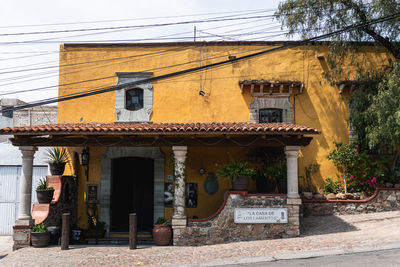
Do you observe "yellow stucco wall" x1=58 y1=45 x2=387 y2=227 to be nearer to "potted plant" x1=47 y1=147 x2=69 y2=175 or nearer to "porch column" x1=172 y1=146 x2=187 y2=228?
"potted plant" x1=47 y1=147 x2=69 y2=175

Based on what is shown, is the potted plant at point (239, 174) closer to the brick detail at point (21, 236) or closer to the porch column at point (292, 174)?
the porch column at point (292, 174)

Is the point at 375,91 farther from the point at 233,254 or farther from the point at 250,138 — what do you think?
the point at 233,254

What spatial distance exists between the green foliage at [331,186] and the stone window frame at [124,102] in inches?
258

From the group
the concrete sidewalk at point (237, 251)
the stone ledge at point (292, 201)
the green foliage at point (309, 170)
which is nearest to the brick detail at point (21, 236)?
the concrete sidewalk at point (237, 251)

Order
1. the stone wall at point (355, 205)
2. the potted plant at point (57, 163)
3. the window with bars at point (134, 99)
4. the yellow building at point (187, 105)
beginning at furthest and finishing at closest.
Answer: the window with bars at point (134, 99), the yellow building at point (187, 105), the stone wall at point (355, 205), the potted plant at point (57, 163)

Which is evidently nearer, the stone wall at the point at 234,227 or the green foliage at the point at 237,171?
the stone wall at the point at 234,227

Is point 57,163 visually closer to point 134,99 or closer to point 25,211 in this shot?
point 25,211

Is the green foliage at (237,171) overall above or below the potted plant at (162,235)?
above

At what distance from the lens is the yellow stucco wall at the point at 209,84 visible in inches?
501

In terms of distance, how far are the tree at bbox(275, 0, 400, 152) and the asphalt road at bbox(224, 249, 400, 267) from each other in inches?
179

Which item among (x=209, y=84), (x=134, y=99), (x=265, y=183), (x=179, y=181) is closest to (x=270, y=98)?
(x=209, y=84)

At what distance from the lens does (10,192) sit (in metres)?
13.4

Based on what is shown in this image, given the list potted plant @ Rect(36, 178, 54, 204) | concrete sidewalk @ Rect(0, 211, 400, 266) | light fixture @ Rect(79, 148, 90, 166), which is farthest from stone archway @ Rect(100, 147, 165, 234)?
concrete sidewalk @ Rect(0, 211, 400, 266)

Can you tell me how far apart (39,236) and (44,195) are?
1.23 m
